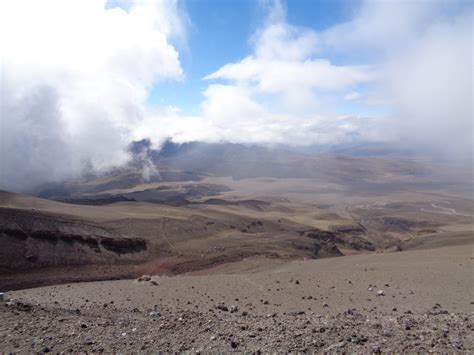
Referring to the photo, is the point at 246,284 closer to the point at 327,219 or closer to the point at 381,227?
the point at 327,219

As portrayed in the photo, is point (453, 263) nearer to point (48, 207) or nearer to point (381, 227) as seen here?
point (48, 207)

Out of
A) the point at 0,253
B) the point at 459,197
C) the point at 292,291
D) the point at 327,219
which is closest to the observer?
the point at 292,291

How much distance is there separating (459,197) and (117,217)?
445 ft

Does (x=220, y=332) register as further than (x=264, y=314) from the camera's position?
No

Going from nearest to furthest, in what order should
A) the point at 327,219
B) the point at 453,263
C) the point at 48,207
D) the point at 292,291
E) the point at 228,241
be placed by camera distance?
1. the point at 292,291
2. the point at 453,263
3. the point at 228,241
4. the point at 48,207
5. the point at 327,219

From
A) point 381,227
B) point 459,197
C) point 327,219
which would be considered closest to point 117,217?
point 327,219

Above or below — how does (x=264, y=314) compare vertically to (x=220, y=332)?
below

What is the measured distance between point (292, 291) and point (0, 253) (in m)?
18.9

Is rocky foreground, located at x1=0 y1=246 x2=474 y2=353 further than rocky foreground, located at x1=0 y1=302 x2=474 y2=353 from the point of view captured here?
Yes

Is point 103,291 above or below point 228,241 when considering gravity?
above

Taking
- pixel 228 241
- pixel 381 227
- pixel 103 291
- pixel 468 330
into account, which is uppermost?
pixel 468 330

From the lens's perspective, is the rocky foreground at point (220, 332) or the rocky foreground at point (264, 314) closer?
the rocky foreground at point (220, 332)

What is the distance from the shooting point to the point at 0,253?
2334 cm

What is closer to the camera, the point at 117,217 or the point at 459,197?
the point at 117,217
